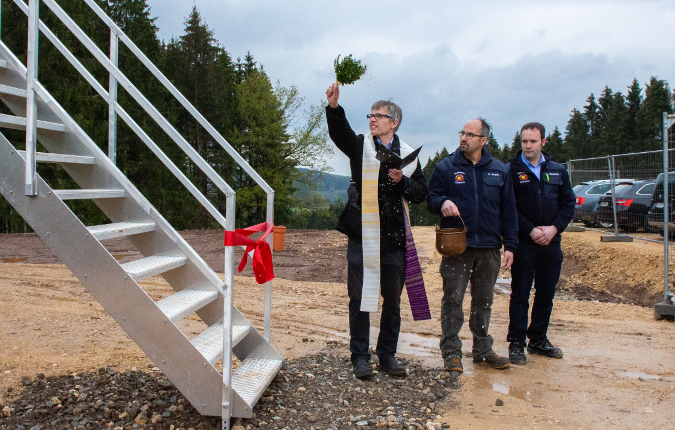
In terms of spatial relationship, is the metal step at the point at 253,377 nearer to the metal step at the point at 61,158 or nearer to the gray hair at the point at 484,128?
the metal step at the point at 61,158

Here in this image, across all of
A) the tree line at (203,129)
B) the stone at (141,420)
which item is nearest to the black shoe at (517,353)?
the stone at (141,420)

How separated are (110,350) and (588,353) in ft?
15.2

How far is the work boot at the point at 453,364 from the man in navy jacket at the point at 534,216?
0.64 metres

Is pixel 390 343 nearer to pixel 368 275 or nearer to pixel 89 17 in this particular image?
pixel 368 275

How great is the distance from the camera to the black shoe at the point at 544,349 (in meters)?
5.27

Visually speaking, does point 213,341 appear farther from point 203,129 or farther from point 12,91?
point 203,129

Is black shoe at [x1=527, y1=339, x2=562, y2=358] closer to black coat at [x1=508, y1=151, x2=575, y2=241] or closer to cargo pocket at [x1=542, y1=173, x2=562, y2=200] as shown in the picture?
black coat at [x1=508, y1=151, x2=575, y2=241]

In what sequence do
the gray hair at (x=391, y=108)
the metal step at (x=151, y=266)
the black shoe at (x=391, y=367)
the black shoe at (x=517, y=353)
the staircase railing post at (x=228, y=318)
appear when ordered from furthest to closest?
the black shoe at (x=517, y=353)
the black shoe at (x=391, y=367)
the gray hair at (x=391, y=108)
the metal step at (x=151, y=266)
the staircase railing post at (x=228, y=318)

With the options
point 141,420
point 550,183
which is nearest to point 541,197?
point 550,183

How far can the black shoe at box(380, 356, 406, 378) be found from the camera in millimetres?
4523

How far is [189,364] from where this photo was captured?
3.30 meters

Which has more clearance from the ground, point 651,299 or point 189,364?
point 189,364

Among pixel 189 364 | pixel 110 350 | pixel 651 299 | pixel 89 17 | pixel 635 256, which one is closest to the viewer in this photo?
pixel 189 364

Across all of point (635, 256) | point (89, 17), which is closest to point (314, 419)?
point (635, 256)
